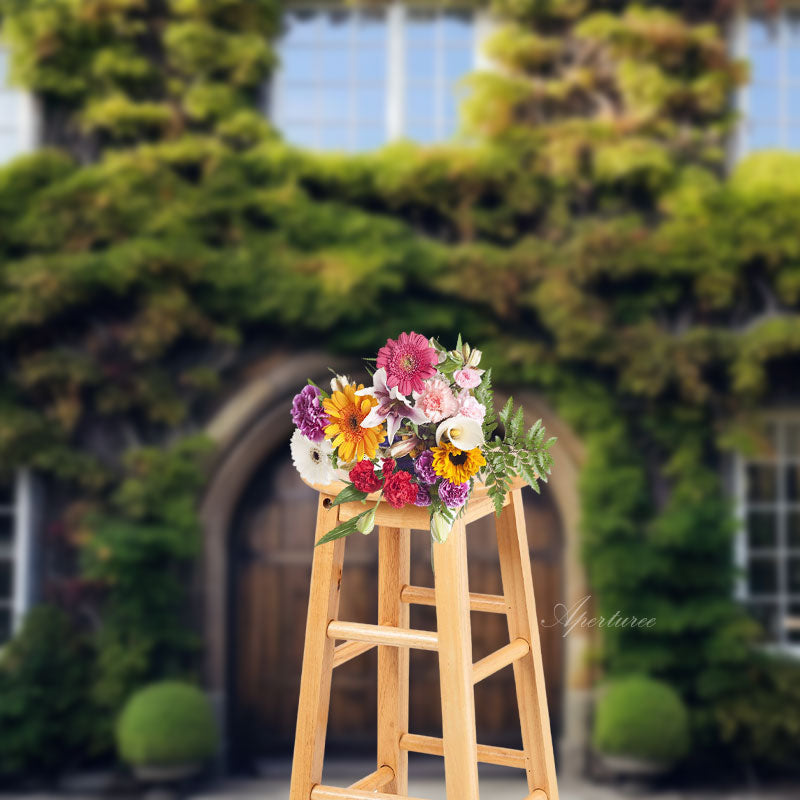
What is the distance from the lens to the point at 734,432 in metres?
5.45

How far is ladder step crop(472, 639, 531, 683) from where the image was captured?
6.58 feet

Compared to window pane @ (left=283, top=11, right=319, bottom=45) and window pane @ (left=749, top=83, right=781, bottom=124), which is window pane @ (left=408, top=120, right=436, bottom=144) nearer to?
window pane @ (left=283, top=11, right=319, bottom=45)

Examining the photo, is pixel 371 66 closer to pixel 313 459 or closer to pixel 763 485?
pixel 763 485

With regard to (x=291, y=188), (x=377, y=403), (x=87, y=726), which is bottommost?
(x=87, y=726)

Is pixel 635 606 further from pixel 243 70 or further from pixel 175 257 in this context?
pixel 243 70

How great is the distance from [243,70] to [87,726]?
3.90 meters

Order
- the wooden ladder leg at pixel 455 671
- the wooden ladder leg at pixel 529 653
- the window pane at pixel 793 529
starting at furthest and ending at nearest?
the window pane at pixel 793 529, the wooden ladder leg at pixel 529 653, the wooden ladder leg at pixel 455 671

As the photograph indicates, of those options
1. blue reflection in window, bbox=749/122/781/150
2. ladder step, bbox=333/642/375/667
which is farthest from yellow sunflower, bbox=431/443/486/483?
blue reflection in window, bbox=749/122/781/150

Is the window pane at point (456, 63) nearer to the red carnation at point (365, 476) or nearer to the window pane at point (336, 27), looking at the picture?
the window pane at point (336, 27)

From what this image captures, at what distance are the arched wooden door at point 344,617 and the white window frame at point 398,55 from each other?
2157 mm

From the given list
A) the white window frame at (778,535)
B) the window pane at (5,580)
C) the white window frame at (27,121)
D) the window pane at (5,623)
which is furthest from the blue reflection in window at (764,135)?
the window pane at (5,623)

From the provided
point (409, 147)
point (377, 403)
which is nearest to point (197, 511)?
point (409, 147)

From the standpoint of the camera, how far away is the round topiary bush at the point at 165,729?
16.1 ft

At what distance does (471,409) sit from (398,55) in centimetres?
440
